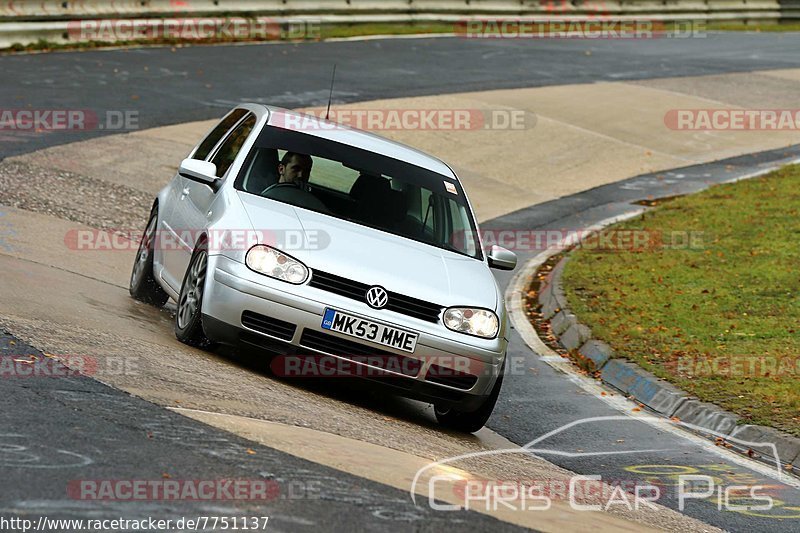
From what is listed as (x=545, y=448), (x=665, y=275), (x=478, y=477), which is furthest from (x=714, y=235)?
(x=478, y=477)

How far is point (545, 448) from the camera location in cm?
872

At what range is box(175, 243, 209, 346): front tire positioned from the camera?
8445 millimetres

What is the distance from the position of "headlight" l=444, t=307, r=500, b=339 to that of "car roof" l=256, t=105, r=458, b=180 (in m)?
1.85

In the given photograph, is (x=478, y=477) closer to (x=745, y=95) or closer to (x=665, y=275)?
(x=665, y=275)

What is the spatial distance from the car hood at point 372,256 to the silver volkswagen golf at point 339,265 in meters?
0.01

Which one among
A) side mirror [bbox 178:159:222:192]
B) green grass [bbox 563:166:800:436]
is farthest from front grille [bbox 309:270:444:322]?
green grass [bbox 563:166:800:436]

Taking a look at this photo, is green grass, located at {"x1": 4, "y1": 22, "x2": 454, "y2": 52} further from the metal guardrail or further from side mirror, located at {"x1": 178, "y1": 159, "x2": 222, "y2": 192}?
side mirror, located at {"x1": 178, "y1": 159, "x2": 222, "y2": 192}

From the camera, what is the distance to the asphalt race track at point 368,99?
579 cm

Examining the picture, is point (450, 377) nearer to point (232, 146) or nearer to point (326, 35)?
point (232, 146)

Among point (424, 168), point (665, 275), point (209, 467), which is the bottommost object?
point (665, 275)

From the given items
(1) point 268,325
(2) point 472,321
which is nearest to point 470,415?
(2) point 472,321

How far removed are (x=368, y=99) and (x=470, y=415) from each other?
14312mm

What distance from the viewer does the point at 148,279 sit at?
10.4m

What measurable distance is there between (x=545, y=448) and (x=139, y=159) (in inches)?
378
